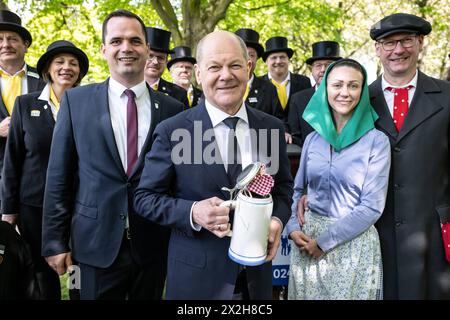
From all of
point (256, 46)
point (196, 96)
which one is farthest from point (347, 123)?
point (196, 96)

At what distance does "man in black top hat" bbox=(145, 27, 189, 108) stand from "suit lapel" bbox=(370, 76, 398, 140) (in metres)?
3.27

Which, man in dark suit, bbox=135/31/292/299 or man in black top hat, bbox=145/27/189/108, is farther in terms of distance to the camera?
man in black top hat, bbox=145/27/189/108

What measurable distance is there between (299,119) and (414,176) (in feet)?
6.70

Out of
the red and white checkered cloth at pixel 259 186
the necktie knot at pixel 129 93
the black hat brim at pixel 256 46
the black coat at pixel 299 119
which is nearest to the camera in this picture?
the red and white checkered cloth at pixel 259 186

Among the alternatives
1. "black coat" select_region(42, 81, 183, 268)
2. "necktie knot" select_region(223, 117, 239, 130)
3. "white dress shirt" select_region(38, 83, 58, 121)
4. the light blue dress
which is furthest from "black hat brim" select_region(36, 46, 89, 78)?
the light blue dress

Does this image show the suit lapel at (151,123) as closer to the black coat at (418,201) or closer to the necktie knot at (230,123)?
the necktie knot at (230,123)

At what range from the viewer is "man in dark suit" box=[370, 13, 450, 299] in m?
2.89

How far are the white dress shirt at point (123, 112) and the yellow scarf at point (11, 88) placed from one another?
6.22 ft

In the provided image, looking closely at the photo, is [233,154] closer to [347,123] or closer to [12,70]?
[347,123]

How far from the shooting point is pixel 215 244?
86.4 inches

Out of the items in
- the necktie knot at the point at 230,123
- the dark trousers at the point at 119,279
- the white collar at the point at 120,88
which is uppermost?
the white collar at the point at 120,88


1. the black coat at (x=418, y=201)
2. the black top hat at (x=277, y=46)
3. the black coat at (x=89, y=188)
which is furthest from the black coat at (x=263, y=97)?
the black coat at (x=89, y=188)

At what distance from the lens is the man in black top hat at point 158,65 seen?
19.2 feet

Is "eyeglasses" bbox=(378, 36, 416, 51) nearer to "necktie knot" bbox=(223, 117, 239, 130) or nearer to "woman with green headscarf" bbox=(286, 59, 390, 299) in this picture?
"woman with green headscarf" bbox=(286, 59, 390, 299)
